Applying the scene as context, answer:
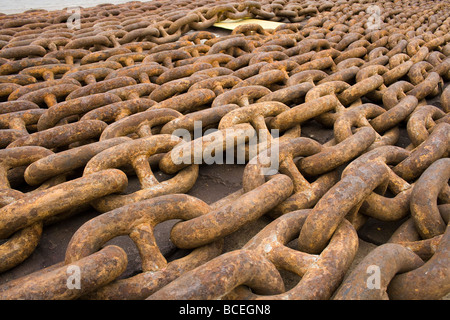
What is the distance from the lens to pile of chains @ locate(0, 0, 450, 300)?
1.22 meters


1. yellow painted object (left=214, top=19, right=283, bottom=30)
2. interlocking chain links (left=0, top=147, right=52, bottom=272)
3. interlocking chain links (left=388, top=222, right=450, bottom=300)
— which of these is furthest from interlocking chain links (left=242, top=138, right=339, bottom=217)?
yellow painted object (left=214, top=19, right=283, bottom=30)

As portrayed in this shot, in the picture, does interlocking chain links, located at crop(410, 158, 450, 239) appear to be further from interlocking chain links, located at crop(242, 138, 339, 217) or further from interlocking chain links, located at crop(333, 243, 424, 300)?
interlocking chain links, located at crop(242, 138, 339, 217)

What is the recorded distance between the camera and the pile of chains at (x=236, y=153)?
122cm

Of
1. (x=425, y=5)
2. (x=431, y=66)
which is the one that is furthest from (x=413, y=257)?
(x=425, y=5)

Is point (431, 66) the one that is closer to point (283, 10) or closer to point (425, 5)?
point (283, 10)

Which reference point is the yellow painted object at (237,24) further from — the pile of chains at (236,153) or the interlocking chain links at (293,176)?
the interlocking chain links at (293,176)

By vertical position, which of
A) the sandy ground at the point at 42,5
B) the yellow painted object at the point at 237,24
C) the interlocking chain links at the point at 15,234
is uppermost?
the sandy ground at the point at 42,5

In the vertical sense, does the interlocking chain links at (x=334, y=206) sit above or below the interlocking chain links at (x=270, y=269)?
above

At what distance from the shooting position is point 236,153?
2.10 metres

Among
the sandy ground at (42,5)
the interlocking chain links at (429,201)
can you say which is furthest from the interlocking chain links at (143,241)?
the sandy ground at (42,5)

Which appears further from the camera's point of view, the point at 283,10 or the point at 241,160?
the point at 283,10

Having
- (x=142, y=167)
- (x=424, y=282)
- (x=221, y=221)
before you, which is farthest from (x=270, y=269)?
(x=142, y=167)

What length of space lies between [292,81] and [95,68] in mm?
1728

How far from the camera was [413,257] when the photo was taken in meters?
1.25
